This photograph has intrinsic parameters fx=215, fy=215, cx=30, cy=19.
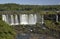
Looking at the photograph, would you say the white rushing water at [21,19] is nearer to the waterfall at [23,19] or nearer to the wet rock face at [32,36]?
the waterfall at [23,19]

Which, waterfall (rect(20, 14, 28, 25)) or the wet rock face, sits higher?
waterfall (rect(20, 14, 28, 25))

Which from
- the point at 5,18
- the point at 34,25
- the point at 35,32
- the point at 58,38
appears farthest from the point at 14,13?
the point at 58,38

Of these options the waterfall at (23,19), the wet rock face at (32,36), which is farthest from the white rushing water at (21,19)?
the wet rock face at (32,36)

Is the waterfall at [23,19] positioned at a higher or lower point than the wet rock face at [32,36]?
higher

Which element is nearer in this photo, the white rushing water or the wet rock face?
the wet rock face

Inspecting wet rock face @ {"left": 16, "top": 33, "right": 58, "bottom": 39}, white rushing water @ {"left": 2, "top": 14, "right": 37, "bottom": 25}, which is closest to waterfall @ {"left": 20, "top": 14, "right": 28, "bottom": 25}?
white rushing water @ {"left": 2, "top": 14, "right": 37, "bottom": 25}

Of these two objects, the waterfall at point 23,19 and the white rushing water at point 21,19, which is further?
the waterfall at point 23,19

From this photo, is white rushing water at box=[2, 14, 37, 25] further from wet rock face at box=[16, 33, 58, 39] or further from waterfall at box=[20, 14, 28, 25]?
wet rock face at box=[16, 33, 58, 39]

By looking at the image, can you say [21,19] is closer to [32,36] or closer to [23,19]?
[23,19]

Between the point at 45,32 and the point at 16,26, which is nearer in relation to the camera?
the point at 45,32

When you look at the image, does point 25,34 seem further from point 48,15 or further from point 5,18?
point 48,15

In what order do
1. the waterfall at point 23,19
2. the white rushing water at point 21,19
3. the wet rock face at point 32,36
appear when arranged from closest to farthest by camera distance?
1. the wet rock face at point 32,36
2. the white rushing water at point 21,19
3. the waterfall at point 23,19
